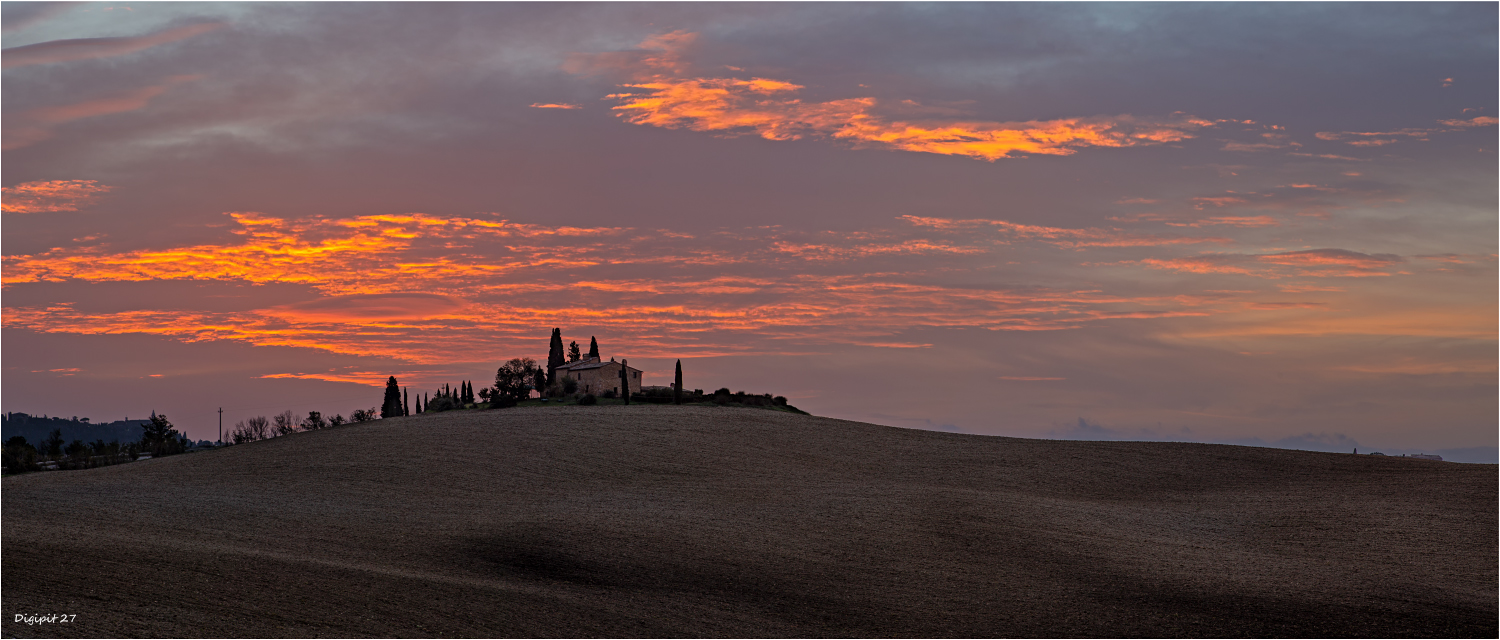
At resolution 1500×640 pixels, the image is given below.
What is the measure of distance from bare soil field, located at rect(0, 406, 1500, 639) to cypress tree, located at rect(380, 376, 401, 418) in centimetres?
5281

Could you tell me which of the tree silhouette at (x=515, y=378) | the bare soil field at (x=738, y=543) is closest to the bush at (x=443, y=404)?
the tree silhouette at (x=515, y=378)

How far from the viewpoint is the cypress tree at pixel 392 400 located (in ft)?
346

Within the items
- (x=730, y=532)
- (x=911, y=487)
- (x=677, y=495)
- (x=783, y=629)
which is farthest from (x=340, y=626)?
(x=911, y=487)

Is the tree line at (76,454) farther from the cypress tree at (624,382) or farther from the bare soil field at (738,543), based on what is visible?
the cypress tree at (624,382)

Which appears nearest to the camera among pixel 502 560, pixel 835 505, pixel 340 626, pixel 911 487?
pixel 340 626

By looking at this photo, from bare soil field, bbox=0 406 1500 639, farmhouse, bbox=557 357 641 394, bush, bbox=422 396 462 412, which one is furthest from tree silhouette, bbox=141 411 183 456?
farmhouse, bbox=557 357 641 394

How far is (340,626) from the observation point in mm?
22062

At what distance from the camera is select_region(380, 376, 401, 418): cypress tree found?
10556cm

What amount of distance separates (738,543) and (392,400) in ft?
273

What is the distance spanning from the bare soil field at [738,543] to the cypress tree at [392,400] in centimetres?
5281

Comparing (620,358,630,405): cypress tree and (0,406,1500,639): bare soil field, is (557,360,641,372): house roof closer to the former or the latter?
(620,358,630,405): cypress tree

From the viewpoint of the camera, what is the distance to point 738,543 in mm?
32188

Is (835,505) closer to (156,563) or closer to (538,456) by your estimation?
(538,456)

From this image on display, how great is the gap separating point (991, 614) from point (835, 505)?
12.6 meters
